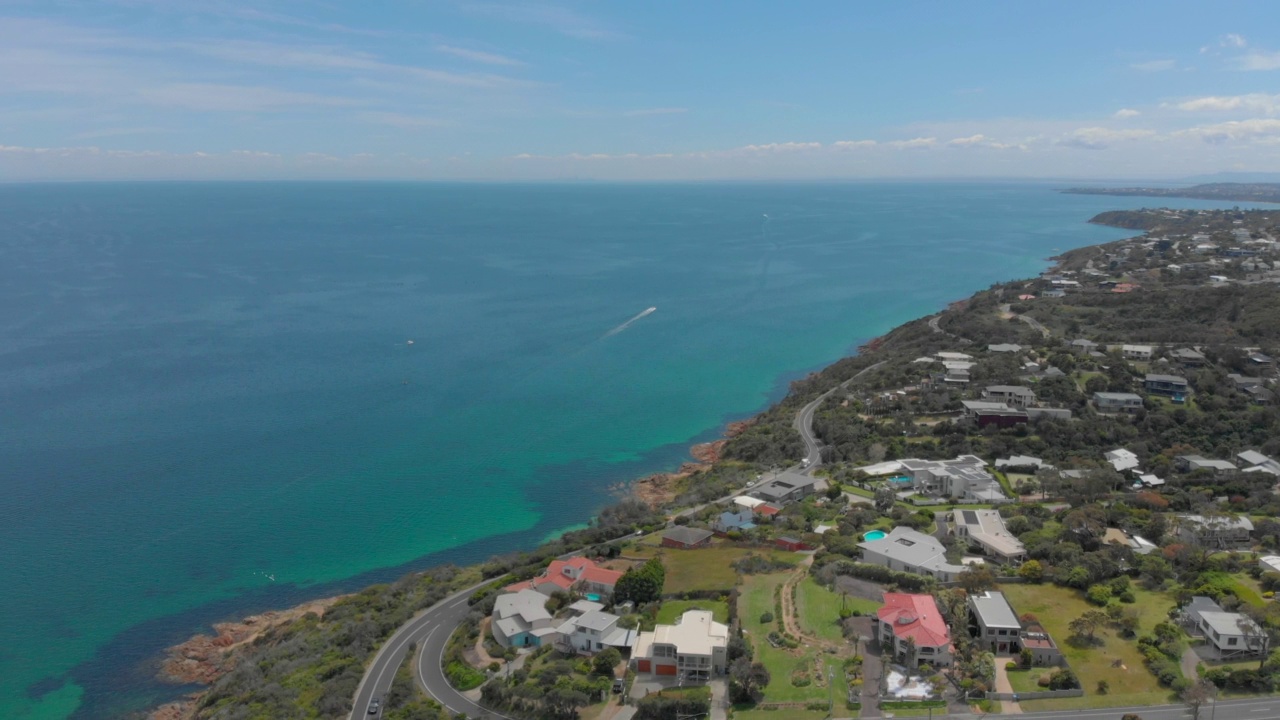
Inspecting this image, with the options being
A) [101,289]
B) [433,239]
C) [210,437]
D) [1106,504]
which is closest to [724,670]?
→ [1106,504]

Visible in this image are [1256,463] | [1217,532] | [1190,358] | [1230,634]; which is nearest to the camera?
[1230,634]

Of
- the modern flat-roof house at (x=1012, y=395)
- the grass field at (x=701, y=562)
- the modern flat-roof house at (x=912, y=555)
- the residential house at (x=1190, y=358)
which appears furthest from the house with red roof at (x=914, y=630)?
the residential house at (x=1190, y=358)

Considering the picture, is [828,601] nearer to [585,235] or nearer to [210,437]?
[210,437]

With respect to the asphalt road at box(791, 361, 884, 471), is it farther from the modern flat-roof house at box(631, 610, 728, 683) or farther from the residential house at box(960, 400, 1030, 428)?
the modern flat-roof house at box(631, 610, 728, 683)

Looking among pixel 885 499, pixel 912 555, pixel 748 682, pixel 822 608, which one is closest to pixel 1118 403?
pixel 885 499

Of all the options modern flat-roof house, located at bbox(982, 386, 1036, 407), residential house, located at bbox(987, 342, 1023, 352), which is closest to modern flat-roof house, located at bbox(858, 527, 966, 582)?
modern flat-roof house, located at bbox(982, 386, 1036, 407)

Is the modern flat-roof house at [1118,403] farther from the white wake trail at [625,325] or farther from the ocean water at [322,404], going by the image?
the white wake trail at [625,325]

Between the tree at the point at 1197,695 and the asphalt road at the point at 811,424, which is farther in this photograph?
the asphalt road at the point at 811,424

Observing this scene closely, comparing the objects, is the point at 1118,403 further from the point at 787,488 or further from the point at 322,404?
the point at 322,404
